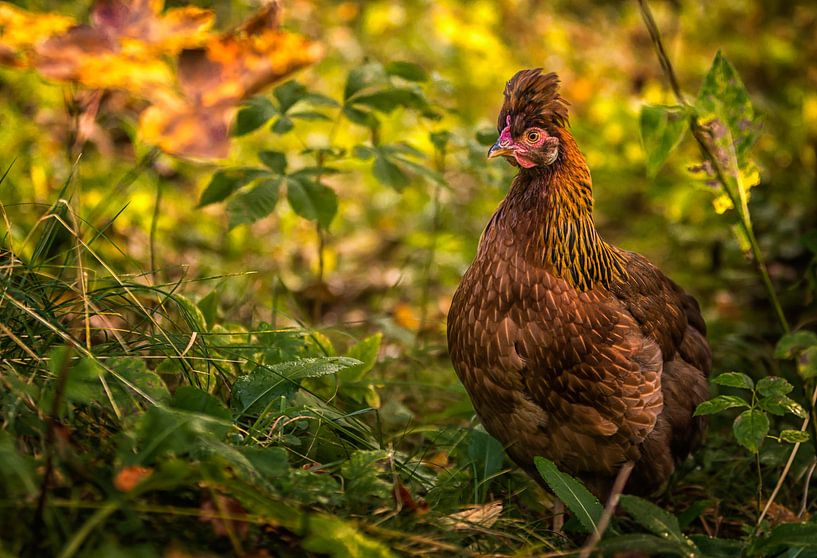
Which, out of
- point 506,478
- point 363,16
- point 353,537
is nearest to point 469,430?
point 506,478

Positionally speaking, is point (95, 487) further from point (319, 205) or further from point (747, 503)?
point (747, 503)

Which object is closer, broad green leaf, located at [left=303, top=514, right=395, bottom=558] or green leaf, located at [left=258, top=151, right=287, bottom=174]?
broad green leaf, located at [left=303, top=514, right=395, bottom=558]

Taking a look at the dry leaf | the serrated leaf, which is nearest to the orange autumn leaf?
the dry leaf

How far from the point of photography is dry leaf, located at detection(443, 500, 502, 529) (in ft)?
6.30

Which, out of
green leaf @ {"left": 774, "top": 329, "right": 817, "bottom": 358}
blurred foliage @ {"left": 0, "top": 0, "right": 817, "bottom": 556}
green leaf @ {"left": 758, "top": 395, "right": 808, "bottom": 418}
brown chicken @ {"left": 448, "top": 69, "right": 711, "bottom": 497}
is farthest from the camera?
green leaf @ {"left": 774, "top": 329, "right": 817, "bottom": 358}

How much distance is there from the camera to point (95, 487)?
1611 mm

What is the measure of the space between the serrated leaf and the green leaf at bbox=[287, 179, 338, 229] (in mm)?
1493

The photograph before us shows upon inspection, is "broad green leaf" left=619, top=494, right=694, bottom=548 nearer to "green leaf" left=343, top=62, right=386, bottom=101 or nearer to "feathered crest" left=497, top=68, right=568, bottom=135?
"feathered crest" left=497, top=68, right=568, bottom=135

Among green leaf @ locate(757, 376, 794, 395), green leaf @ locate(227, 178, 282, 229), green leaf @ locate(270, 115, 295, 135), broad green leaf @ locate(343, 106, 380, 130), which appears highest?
broad green leaf @ locate(343, 106, 380, 130)

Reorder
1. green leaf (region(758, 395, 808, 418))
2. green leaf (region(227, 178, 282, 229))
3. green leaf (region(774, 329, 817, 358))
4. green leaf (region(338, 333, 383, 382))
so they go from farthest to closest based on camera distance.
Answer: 1. green leaf (region(227, 178, 282, 229))
2. green leaf (region(338, 333, 383, 382))
3. green leaf (region(774, 329, 817, 358))
4. green leaf (region(758, 395, 808, 418))

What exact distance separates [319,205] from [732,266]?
8.61 ft

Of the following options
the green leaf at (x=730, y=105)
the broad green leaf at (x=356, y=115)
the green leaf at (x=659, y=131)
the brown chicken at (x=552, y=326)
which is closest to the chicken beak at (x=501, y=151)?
the brown chicken at (x=552, y=326)

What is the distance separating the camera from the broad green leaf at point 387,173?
10.0 ft

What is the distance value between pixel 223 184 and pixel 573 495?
5.59 ft
